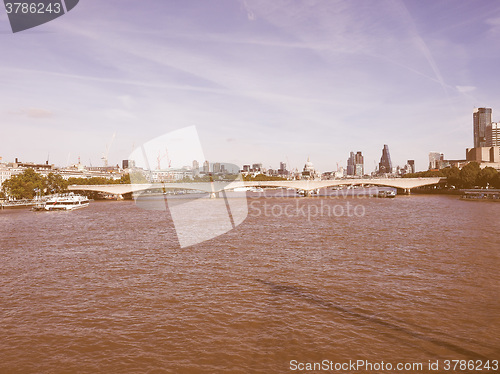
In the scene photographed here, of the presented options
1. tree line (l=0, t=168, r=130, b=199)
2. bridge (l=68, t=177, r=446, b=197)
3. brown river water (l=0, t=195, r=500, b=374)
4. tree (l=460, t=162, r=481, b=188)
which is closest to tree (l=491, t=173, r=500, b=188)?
tree (l=460, t=162, r=481, b=188)

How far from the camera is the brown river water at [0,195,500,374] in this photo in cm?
1215

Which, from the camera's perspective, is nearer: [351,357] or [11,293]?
[351,357]

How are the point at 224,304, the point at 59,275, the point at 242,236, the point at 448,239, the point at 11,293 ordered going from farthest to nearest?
the point at 242,236
the point at 448,239
the point at 59,275
the point at 11,293
the point at 224,304

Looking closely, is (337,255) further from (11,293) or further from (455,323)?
(11,293)

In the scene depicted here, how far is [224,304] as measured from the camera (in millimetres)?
16750

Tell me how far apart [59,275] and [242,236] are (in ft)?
56.9

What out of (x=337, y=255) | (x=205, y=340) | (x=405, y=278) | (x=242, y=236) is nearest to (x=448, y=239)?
(x=337, y=255)

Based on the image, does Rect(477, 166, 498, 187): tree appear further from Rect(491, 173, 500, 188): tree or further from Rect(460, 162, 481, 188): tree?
Rect(460, 162, 481, 188): tree

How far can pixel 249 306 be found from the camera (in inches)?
648

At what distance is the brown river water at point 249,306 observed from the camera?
1215 cm

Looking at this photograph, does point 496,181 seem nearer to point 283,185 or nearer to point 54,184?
point 283,185
